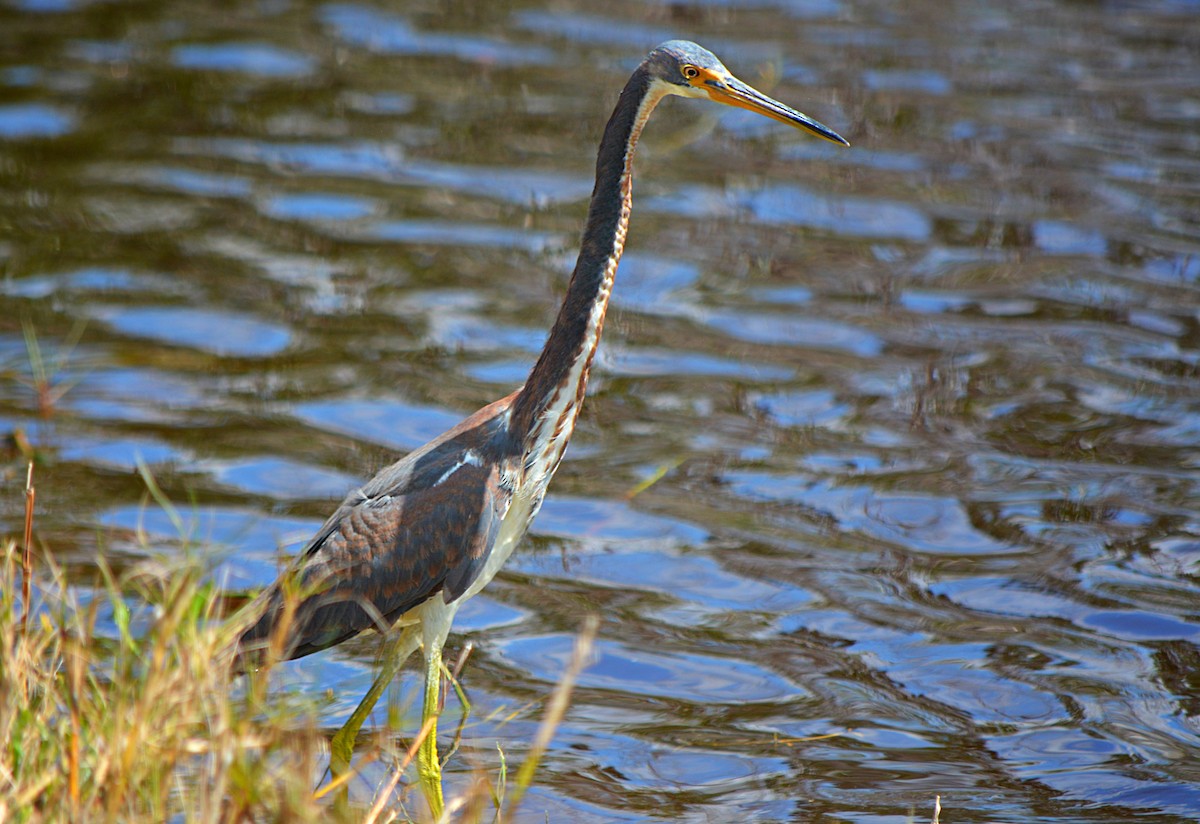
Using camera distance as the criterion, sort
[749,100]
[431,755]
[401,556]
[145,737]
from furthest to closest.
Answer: [749,100]
[401,556]
[431,755]
[145,737]

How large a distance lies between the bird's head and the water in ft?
7.40

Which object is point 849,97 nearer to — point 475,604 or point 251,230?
point 251,230

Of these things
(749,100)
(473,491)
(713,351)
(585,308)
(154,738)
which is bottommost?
(713,351)

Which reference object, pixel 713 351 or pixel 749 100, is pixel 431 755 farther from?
pixel 713 351

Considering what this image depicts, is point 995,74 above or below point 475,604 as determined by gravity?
above

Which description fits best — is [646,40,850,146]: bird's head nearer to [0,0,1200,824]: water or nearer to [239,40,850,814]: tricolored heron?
[239,40,850,814]: tricolored heron

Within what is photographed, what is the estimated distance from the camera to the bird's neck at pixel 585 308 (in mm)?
5184

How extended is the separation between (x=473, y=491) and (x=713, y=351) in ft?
12.4

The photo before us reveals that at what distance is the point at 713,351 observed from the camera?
28.8 ft

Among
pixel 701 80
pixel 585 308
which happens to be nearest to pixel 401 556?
pixel 585 308

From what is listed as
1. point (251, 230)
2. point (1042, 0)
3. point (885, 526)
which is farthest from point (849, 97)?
point (885, 526)

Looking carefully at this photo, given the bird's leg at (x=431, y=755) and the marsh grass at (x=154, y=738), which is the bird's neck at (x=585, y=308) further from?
the marsh grass at (x=154, y=738)

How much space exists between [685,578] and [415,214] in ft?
Answer: 14.0

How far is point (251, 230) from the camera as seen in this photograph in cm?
993
